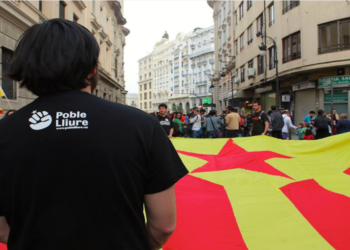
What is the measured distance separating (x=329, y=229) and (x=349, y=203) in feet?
2.37

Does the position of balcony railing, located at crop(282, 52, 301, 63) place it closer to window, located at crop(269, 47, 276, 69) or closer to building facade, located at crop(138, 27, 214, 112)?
window, located at crop(269, 47, 276, 69)

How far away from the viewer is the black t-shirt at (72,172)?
3.60 feet

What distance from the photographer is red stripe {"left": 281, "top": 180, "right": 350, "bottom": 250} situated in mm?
2633

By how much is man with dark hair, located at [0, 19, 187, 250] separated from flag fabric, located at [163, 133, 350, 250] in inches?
61.3

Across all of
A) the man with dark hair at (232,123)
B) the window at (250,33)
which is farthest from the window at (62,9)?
the window at (250,33)

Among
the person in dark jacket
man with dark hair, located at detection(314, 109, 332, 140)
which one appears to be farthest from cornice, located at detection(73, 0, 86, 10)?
the person in dark jacket

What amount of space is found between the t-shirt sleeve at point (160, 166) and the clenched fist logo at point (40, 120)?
0.42m

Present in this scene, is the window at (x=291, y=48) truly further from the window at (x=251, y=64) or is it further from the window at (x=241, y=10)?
the window at (x=241, y=10)

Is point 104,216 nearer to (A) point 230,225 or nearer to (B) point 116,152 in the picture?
(B) point 116,152

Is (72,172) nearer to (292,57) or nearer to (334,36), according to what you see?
(334,36)

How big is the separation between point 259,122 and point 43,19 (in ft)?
40.3

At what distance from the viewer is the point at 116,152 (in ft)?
3.67

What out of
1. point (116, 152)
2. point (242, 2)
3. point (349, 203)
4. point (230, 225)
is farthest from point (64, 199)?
point (242, 2)

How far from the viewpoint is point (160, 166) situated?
118 centimetres
